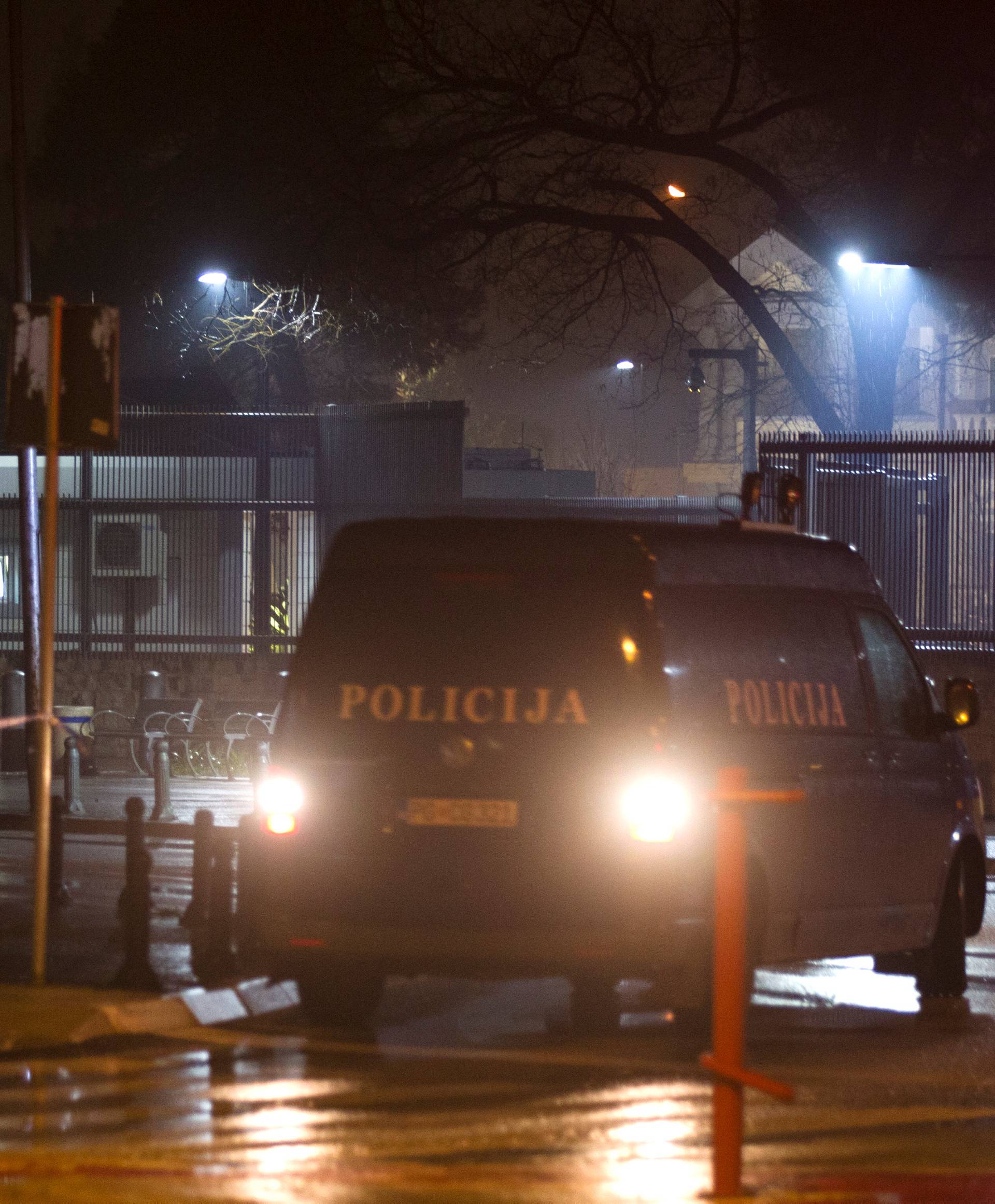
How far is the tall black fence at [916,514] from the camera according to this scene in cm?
2091

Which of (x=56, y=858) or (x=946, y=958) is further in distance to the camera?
(x=56, y=858)

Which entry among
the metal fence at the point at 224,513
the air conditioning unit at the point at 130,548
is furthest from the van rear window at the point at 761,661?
the air conditioning unit at the point at 130,548

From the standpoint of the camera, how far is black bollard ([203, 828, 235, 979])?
935 cm

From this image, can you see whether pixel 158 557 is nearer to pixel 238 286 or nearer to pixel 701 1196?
pixel 238 286

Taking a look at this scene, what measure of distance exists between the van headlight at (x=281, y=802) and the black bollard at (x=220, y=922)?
133 centimetres

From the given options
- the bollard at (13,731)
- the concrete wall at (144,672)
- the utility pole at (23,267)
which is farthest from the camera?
the concrete wall at (144,672)

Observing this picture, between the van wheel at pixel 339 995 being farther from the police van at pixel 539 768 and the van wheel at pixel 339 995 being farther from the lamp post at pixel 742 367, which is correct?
the lamp post at pixel 742 367

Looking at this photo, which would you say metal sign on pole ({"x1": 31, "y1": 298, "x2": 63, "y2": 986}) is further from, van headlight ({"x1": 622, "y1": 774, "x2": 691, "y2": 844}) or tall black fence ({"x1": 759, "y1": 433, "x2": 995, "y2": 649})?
tall black fence ({"x1": 759, "y1": 433, "x2": 995, "y2": 649})

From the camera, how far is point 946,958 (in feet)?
32.4

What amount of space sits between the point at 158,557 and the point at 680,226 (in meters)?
8.58

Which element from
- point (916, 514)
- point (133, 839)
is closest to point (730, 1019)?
point (133, 839)

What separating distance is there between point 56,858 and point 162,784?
5.52 m

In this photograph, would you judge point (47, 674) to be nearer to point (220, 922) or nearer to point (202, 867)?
point (220, 922)

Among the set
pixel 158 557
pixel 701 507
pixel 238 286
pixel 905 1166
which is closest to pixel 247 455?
pixel 158 557
